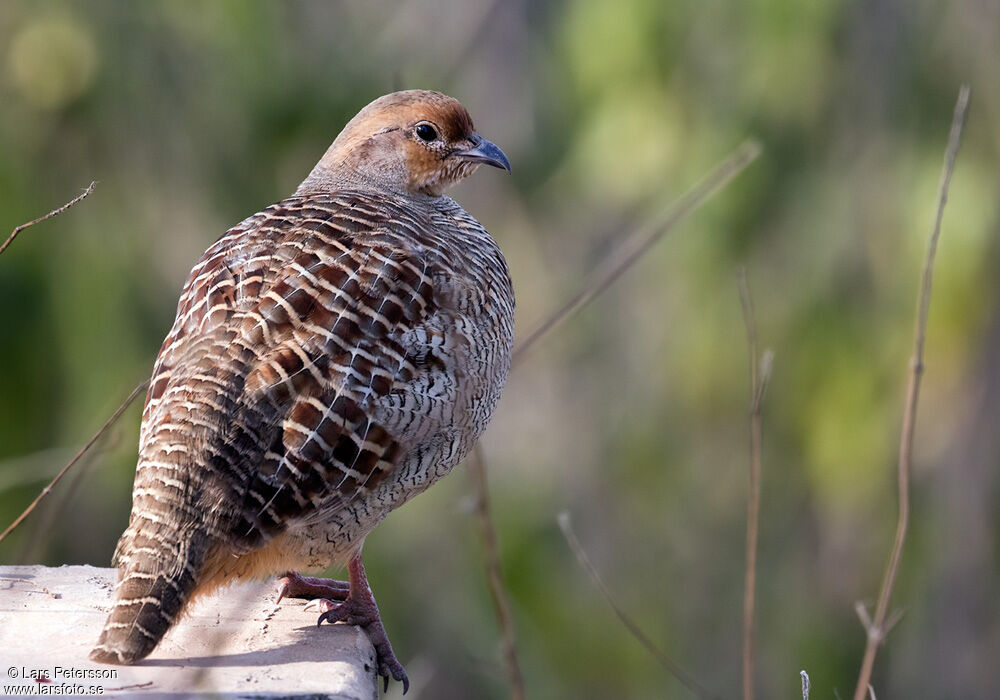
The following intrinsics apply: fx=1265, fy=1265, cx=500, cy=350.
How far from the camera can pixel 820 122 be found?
484 inches

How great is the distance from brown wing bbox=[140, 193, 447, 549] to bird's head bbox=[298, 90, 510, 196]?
39.8 inches

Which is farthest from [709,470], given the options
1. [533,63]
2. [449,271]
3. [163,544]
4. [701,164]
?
[163,544]

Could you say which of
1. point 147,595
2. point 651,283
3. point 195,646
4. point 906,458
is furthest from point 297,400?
point 651,283

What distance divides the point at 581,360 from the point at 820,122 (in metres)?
4.23

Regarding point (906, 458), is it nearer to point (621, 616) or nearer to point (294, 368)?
point (621, 616)

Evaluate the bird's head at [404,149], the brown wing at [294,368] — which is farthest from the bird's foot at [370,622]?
the bird's head at [404,149]

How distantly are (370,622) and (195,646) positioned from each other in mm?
635

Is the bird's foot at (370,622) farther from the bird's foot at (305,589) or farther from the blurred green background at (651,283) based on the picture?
the blurred green background at (651,283)

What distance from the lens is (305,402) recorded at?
353 centimetres

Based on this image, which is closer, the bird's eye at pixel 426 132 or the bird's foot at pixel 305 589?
the bird's foot at pixel 305 589

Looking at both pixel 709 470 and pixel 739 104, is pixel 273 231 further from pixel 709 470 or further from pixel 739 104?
pixel 709 470

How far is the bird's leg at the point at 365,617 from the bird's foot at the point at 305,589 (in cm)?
20

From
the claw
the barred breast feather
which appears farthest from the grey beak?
the claw

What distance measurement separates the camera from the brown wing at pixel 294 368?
3.45 metres
